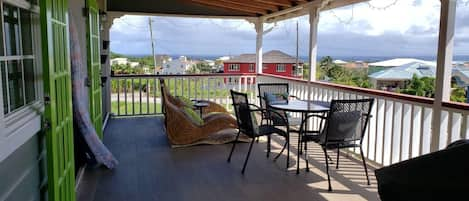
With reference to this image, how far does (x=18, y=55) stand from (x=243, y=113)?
2551 mm

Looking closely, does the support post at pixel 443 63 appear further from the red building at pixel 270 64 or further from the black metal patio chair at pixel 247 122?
the red building at pixel 270 64

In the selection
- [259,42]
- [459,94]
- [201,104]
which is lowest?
[201,104]

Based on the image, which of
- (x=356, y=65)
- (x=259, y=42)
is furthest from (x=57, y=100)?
(x=259, y=42)

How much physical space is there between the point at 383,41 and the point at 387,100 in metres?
4.37

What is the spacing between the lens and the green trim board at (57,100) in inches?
76.5

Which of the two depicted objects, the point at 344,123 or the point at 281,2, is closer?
the point at 344,123

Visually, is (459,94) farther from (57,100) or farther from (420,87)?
(57,100)

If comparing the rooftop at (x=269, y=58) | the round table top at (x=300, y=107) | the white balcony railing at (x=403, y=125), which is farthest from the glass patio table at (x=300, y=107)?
the rooftop at (x=269, y=58)

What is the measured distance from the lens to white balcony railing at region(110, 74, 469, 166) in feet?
11.3

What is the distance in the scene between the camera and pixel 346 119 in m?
3.54

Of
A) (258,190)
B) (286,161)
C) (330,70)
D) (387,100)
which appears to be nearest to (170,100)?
(286,161)

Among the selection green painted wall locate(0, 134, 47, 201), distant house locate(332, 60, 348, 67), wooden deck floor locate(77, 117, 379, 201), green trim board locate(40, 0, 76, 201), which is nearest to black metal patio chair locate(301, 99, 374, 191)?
wooden deck floor locate(77, 117, 379, 201)

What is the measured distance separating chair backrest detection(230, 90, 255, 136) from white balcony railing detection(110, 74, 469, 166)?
1519mm

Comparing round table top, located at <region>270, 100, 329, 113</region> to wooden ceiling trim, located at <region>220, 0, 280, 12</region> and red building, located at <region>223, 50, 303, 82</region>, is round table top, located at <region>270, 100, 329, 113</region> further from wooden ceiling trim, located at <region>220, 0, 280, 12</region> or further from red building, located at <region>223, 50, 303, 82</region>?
red building, located at <region>223, 50, 303, 82</region>
